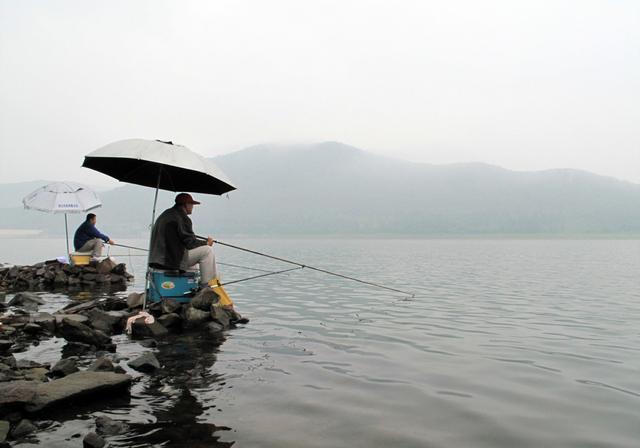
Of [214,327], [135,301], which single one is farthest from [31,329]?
[214,327]

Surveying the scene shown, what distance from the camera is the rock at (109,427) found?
5.80 m

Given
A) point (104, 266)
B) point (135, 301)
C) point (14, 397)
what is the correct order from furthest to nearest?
point (104, 266), point (135, 301), point (14, 397)

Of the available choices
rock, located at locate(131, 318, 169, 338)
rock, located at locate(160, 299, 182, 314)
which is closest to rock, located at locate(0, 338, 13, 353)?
rock, located at locate(131, 318, 169, 338)

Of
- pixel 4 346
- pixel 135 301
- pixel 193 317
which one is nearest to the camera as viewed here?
pixel 4 346

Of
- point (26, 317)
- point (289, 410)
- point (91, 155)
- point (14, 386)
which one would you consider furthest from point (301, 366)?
point (26, 317)

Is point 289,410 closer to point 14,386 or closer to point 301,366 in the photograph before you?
point 301,366

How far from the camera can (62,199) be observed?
958 inches

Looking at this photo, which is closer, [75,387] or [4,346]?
[75,387]

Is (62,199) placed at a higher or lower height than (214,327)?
higher

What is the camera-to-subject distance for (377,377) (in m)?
8.66

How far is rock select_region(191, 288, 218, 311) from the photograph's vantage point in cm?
1295

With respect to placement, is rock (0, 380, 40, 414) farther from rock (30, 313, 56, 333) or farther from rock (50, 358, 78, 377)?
rock (30, 313, 56, 333)

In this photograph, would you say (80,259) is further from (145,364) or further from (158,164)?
(145,364)

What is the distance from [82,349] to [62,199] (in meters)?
16.8
